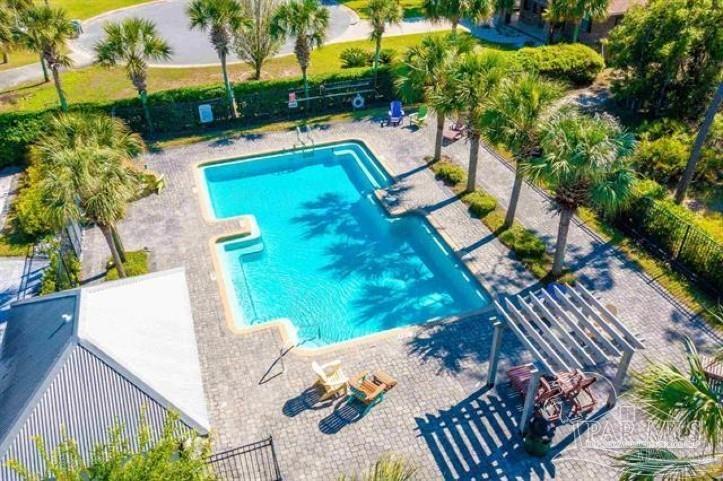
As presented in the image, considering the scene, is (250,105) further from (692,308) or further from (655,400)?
(655,400)

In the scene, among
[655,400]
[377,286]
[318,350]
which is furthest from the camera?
[377,286]

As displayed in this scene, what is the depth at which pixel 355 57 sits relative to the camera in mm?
40938

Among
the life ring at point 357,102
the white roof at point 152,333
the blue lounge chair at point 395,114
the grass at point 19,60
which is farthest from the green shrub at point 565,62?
the grass at point 19,60

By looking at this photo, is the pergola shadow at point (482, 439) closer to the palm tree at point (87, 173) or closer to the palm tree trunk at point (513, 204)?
the palm tree trunk at point (513, 204)

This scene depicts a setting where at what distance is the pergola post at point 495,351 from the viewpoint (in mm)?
17344

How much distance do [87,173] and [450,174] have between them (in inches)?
641

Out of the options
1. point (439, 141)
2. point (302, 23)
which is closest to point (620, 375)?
point (439, 141)

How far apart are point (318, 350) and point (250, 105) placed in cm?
1950

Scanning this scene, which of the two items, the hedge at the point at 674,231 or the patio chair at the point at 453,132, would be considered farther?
the patio chair at the point at 453,132

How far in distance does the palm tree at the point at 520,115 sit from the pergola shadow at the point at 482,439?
8773 mm

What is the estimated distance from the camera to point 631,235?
24.7m

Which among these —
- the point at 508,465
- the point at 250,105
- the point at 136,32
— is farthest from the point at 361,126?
the point at 508,465

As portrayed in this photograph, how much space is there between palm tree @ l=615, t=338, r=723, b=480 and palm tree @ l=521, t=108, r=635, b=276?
9.23 m

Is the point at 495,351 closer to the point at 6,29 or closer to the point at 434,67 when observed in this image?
the point at 434,67
